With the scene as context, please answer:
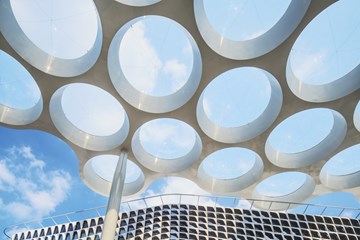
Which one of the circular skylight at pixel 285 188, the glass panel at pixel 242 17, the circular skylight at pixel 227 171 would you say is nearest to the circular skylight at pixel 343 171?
the circular skylight at pixel 285 188

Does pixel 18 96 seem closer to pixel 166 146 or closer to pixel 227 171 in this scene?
pixel 166 146

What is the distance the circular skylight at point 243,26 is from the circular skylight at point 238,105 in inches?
79.9

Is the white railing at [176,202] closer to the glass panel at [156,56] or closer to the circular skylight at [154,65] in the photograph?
the circular skylight at [154,65]

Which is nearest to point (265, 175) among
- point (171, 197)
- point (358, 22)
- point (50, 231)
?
point (358, 22)

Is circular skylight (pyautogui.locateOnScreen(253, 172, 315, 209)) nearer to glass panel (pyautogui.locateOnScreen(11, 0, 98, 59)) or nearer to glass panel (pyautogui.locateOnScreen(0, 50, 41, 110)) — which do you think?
glass panel (pyautogui.locateOnScreen(11, 0, 98, 59))

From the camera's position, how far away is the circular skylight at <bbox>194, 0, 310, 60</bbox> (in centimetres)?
909

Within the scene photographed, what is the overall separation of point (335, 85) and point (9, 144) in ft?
53.5

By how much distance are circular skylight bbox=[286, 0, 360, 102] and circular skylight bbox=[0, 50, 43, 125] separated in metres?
10.3

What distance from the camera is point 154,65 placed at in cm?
1188

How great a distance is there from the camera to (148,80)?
1193 centimetres

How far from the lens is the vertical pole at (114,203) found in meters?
10.7

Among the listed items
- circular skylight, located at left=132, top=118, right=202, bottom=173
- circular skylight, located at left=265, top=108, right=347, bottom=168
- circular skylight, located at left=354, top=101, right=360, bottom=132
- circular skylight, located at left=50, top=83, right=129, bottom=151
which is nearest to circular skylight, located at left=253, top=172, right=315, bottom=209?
circular skylight, located at left=265, top=108, right=347, bottom=168

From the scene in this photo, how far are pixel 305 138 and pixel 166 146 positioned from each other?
6.83 metres

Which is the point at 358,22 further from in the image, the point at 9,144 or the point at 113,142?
the point at 9,144
